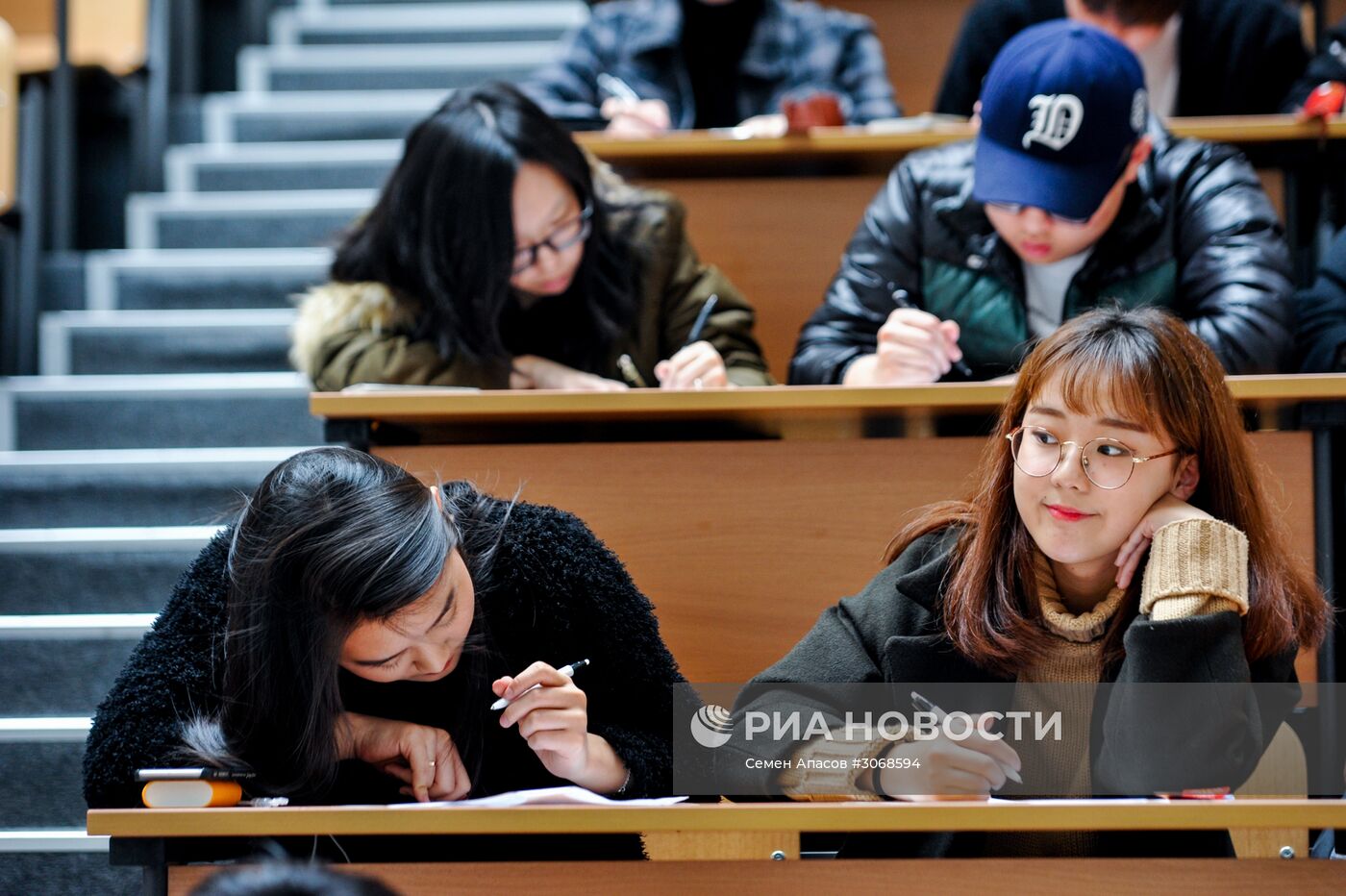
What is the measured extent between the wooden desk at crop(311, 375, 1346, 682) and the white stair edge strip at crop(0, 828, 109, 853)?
0.59m

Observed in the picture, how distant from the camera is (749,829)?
110 cm

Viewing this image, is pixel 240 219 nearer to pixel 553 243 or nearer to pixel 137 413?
pixel 137 413

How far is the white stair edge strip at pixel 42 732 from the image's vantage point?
199 centimetres

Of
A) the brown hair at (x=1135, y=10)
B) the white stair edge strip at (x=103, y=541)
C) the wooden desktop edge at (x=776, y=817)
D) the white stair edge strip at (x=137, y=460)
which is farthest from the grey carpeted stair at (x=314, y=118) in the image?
the wooden desktop edge at (x=776, y=817)

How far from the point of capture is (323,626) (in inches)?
52.7

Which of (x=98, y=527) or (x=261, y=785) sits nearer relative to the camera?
(x=261, y=785)

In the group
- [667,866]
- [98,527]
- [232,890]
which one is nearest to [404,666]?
[667,866]

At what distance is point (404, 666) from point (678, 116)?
1700 mm

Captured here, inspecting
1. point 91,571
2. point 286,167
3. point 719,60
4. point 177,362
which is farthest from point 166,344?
point 719,60

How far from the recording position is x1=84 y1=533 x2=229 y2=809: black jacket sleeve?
4.36ft

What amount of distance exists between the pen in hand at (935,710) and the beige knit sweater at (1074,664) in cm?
4

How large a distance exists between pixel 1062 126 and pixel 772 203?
2.01ft

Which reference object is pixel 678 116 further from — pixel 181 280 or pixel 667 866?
pixel 667 866

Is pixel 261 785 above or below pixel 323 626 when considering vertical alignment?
below
